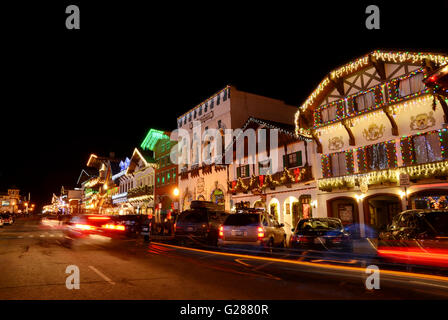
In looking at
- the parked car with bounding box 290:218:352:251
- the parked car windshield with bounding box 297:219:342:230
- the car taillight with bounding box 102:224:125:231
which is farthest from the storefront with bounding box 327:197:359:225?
the car taillight with bounding box 102:224:125:231

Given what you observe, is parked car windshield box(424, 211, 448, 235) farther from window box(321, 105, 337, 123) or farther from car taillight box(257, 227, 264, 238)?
window box(321, 105, 337, 123)

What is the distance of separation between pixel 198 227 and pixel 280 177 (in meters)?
10.5

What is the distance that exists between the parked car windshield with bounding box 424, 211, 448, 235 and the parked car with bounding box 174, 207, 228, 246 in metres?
9.43

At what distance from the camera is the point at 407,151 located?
17828 millimetres

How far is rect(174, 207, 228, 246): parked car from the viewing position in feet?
51.9

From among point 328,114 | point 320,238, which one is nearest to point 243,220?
point 320,238

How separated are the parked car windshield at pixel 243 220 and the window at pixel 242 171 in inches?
606

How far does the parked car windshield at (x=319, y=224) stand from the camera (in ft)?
45.1

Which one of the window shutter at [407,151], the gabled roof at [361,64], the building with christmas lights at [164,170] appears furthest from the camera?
the building with christmas lights at [164,170]

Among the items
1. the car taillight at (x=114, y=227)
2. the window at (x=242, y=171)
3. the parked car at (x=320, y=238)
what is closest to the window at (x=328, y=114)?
the window at (x=242, y=171)

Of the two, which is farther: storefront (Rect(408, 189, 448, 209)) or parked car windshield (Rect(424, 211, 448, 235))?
storefront (Rect(408, 189, 448, 209))

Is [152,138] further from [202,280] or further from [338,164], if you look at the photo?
[202,280]

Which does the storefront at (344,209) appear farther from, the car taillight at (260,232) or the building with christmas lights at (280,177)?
the car taillight at (260,232)
